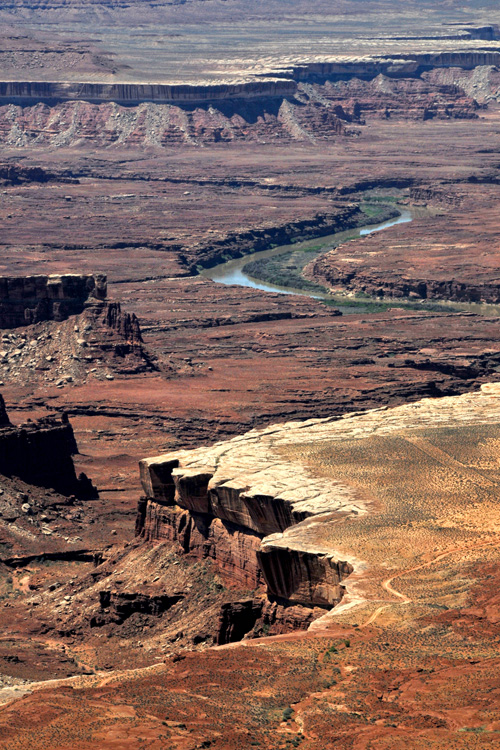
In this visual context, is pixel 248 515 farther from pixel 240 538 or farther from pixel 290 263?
pixel 290 263

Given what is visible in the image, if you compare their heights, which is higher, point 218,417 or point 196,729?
point 196,729

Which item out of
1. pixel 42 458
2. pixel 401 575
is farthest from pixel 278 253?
pixel 401 575

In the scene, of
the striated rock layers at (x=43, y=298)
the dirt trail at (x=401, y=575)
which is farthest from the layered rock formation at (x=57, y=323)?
the dirt trail at (x=401, y=575)

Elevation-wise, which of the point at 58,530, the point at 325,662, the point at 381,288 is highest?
the point at 325,662

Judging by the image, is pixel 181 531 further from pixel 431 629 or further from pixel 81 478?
pixel 81 478

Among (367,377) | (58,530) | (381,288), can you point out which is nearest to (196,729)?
(58,530)

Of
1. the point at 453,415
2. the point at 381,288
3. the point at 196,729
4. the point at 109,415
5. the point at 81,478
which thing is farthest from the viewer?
the point at 381,288

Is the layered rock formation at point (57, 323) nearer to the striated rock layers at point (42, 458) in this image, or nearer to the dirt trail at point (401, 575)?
the striated rock layers at point (42, 458)
